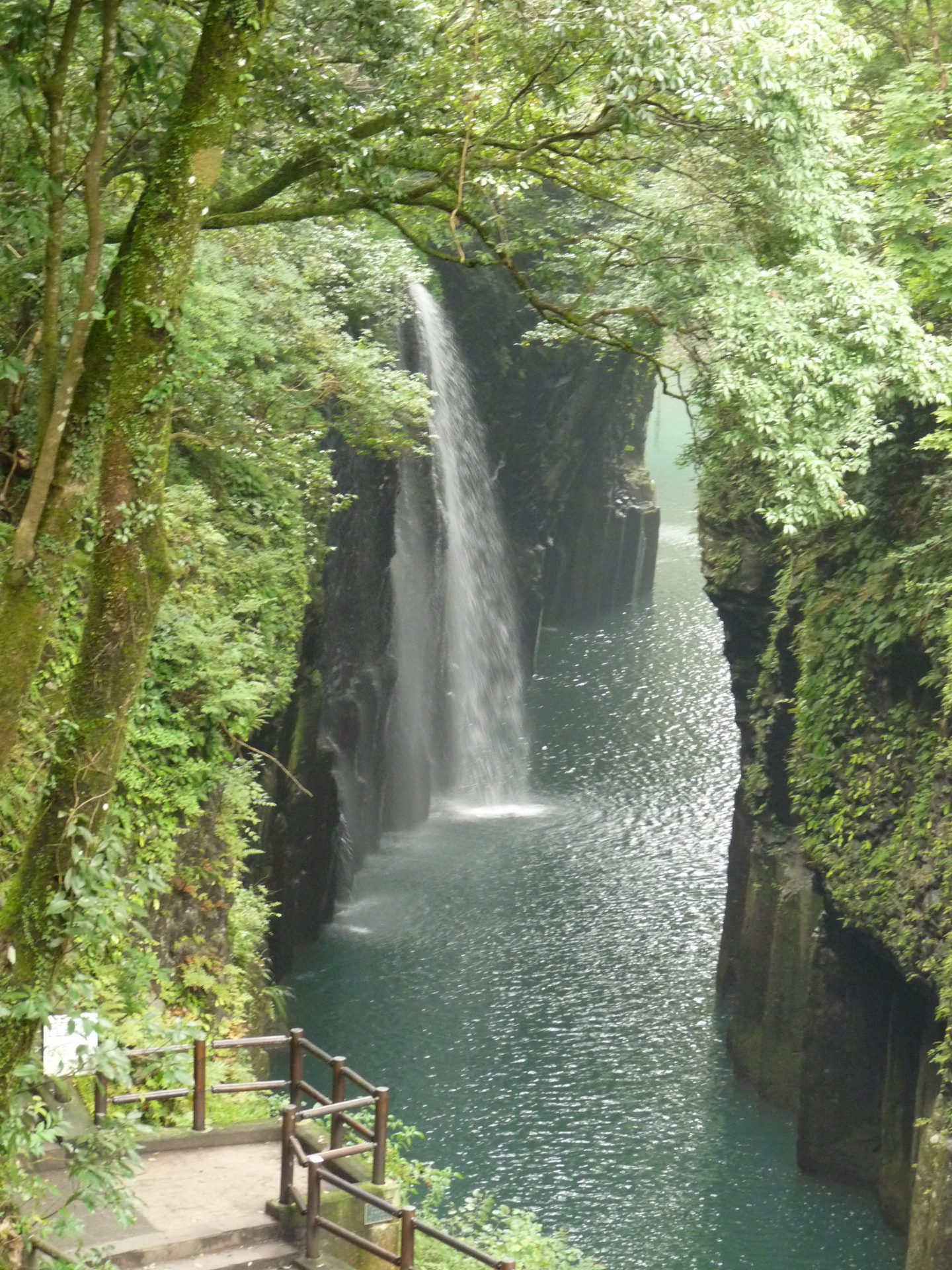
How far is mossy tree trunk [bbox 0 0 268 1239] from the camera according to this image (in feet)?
20.6

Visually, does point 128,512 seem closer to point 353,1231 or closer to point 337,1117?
point 337,1117

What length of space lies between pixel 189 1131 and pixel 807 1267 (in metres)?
7.70

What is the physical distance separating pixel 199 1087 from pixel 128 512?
13.9 ft

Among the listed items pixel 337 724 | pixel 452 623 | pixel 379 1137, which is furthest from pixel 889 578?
pixel 452 623

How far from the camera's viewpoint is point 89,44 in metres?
10.6

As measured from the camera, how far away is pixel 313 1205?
7906 mm

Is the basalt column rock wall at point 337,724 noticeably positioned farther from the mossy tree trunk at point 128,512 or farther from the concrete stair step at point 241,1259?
the mossy tree trunk at point 128,512

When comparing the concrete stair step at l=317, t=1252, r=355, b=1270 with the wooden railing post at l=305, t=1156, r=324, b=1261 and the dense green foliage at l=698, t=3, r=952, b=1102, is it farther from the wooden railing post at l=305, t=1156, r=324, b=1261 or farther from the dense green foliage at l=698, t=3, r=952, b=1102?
the dense green foliage at l=698, t=3, r=952, b=1102

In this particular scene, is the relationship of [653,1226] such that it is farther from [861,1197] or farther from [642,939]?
[642,939]

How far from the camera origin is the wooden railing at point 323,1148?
7.52 metres

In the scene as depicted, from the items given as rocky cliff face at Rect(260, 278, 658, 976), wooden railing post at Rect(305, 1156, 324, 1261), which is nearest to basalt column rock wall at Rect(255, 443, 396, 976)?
rocky cliff face at Rect(260, 278, 658, 976)

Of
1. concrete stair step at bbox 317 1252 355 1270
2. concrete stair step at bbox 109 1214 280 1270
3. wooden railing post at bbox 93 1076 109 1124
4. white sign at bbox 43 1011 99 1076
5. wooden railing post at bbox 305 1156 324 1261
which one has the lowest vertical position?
concrete stair step at bbox 317 1252 355 1270

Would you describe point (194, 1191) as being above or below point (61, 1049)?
below

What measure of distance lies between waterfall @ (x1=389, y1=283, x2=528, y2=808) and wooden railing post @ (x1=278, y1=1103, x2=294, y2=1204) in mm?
19590
